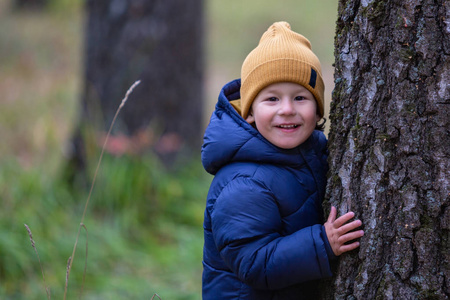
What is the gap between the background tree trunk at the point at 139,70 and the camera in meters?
5.22

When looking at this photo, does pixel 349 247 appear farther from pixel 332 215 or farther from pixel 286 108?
pixel 286 108

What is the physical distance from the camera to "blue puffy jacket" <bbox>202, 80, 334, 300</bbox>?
75.5 inches

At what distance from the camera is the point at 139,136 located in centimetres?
516

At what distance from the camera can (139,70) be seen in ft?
17.3

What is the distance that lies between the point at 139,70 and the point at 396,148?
3773 mm

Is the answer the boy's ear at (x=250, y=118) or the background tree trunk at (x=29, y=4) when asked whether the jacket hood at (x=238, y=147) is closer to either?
the boy's ear at (x=250, y=118)

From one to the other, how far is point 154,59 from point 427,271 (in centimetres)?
401

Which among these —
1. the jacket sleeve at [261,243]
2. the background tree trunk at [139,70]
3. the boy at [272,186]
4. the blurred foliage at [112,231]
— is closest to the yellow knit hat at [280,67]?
A: the boy at [272,186]

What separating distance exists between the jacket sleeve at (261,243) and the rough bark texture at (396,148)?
0.50 ft

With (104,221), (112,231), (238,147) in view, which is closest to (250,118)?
(238,147)

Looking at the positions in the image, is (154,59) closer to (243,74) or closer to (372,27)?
(243,74)

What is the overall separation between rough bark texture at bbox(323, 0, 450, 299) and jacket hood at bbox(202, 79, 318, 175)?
20 cm

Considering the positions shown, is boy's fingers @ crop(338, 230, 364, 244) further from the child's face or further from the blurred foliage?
the blurred foliage

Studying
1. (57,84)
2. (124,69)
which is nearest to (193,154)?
(124,69)
